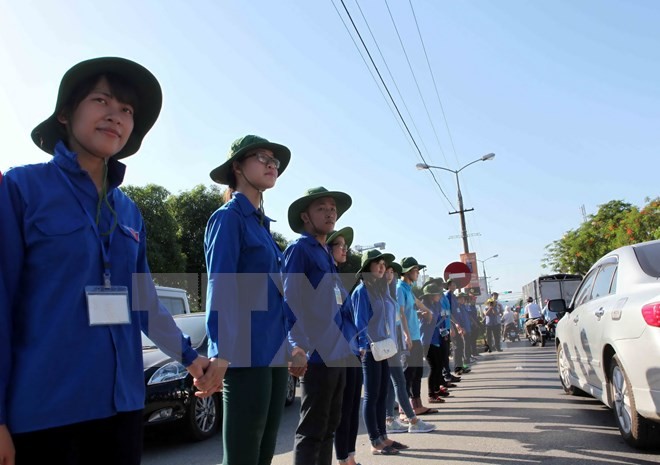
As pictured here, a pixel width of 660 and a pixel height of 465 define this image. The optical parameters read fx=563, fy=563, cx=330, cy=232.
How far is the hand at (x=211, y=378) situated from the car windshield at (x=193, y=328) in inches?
178

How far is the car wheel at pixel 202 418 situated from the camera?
19.8 ft

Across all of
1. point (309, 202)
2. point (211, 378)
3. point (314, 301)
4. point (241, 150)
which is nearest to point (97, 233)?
point (211, 378)

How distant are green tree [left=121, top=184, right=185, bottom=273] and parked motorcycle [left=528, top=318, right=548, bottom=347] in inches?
670

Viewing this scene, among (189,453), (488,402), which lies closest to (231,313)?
(189,453)

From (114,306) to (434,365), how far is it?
7.44 meters

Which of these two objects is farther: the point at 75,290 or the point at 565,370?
the point at 565,370

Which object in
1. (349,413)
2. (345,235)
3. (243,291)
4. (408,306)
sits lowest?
(349,413)

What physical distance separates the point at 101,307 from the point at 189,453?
15.1 ft

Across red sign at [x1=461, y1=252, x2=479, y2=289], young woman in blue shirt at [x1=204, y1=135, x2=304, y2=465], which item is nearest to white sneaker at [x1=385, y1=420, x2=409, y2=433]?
young woman in blue shirt at [x1=204, y1=135, x2=304, y2=465]

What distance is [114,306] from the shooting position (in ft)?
5.47

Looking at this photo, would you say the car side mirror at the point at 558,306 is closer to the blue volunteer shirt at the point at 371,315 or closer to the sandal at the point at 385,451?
the blue volunteer shirt at the point at 371,315

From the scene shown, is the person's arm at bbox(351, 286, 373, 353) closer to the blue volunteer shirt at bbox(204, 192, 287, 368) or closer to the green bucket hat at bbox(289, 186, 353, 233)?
the green bucket hat at bbox(289, 186, 353, 233)

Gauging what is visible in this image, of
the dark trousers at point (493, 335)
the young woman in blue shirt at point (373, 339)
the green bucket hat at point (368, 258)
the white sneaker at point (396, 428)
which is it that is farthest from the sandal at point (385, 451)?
the dark trousers at point (493, 335)

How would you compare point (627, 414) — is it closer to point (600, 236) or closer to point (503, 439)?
point (503, 439)
